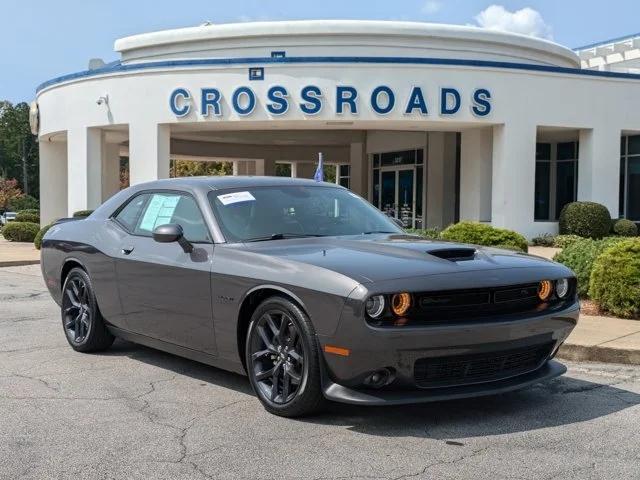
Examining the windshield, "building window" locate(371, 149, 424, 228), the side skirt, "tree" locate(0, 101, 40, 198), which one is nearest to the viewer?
the side skirt

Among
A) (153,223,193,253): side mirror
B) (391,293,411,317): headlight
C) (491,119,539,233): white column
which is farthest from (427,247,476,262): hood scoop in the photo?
(491,119,539,233): white column

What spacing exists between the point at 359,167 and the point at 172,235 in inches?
1052

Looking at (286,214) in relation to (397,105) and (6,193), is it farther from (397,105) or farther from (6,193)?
(6,193)

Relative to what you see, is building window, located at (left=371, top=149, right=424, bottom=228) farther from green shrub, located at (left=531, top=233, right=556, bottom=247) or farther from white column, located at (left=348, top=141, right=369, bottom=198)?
green shrub, located at (left=531, top=233, right=556, bottom=247)

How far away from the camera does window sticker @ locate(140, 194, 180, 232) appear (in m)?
6.02

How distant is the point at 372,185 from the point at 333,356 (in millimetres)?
27571

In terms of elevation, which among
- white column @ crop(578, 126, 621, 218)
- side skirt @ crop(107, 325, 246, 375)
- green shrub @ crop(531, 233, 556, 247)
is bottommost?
green shrub @ crop(531, 233, 556, 247)

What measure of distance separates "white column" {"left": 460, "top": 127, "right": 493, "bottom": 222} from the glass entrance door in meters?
4.83

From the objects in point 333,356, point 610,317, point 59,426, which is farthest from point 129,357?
point 610,317

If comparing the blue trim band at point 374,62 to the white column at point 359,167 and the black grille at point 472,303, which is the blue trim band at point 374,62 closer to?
the white column at point 359,167

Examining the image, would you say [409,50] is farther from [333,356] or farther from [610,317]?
[333,356]

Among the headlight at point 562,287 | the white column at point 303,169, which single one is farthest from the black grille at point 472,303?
the white column at point 303,169

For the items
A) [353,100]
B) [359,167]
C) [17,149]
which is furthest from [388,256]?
[17,149]

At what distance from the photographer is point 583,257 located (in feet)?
32.4
